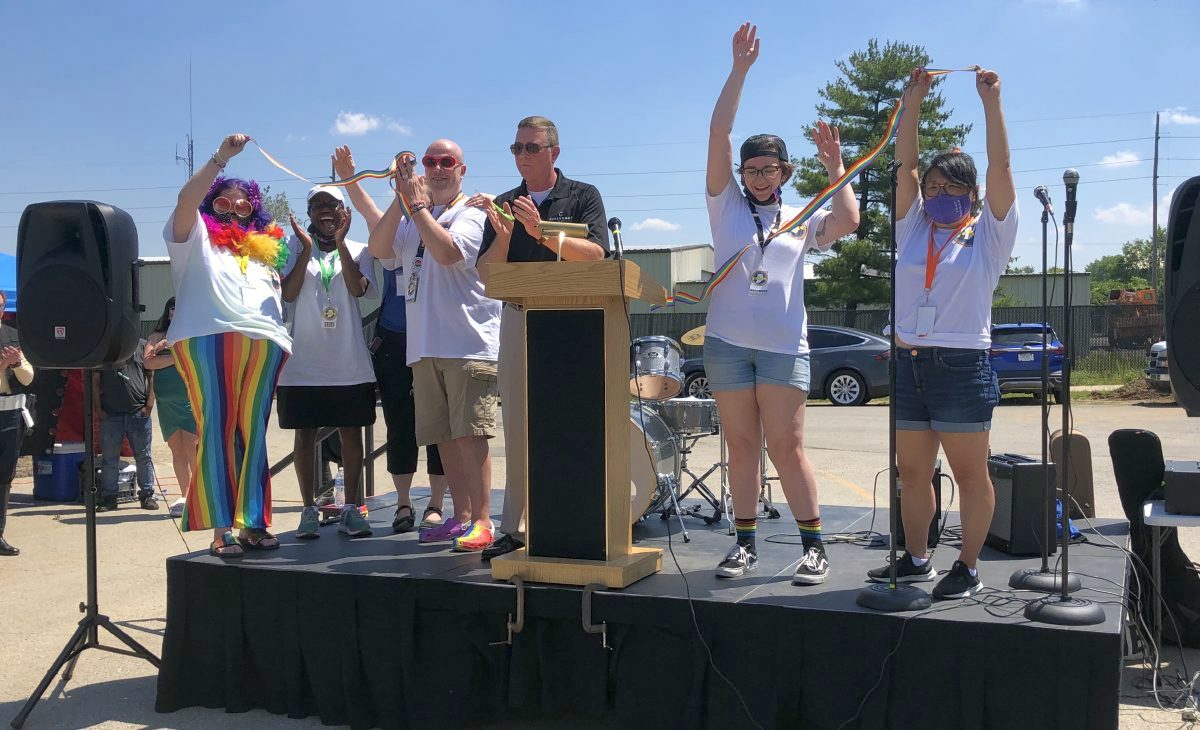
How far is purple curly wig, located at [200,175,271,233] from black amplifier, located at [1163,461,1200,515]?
13.8 feet

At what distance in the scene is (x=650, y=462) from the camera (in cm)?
514

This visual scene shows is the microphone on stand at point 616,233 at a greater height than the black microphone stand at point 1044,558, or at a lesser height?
greater

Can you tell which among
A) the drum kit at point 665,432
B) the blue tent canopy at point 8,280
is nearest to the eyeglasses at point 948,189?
the drum kit at point 665,432

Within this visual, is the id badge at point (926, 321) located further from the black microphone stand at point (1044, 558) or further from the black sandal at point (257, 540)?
the black sandal at point (257, 540)

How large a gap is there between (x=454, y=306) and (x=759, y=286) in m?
1.48

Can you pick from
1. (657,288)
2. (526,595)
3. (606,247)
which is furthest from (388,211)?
(526,595)

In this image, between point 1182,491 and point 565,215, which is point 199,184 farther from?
point 1182,491

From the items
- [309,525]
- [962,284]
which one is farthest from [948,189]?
[309,525]

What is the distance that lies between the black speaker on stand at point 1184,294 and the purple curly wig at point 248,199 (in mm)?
3849

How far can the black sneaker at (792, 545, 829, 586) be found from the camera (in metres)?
3.74

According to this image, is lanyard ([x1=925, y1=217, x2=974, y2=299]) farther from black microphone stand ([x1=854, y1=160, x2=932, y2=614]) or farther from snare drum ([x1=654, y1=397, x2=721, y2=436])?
snare drum ([x1=654, y1=397, x2=721, y2=436])

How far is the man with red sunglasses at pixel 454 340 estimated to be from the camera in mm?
4570

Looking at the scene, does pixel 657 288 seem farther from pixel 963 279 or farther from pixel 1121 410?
pixel 1121 410

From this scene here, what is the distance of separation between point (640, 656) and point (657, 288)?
1.42 m
